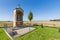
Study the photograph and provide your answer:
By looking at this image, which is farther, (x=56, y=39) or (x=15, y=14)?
(x=15, y=14)

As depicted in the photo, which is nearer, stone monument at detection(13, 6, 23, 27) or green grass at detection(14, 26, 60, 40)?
green grass at detection(14, 26, 60, 40)

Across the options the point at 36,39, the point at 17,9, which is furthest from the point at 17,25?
the point at 36,39

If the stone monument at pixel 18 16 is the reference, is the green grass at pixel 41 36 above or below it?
below

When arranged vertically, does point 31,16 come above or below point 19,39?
above

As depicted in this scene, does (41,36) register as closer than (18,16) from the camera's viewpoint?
Yes

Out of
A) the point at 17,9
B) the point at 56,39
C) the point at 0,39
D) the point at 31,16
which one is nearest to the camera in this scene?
the point at 56,39

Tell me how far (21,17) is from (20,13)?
85 cm

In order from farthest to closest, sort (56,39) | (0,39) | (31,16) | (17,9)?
1. (31,16)
2. (17,9)
3. (0,39)
4. (56,39)

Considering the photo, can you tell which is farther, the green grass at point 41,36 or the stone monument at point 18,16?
the stone monument at point 18,16

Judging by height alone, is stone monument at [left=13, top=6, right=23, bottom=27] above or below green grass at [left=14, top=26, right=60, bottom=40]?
above

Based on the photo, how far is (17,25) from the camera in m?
15.4

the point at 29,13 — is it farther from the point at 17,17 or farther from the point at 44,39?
the point at 44,39

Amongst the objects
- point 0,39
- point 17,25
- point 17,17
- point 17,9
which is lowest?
point 0,39

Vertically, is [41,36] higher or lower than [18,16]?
lower
